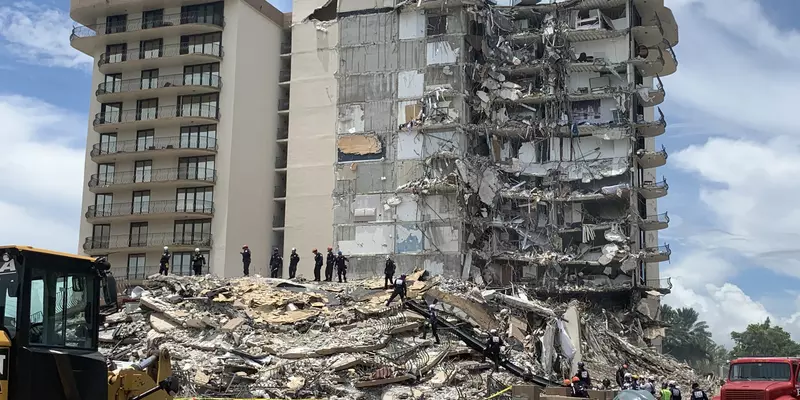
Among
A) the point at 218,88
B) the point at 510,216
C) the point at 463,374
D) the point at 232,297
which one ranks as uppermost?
the point at 218,88

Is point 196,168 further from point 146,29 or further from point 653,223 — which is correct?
point 653,223

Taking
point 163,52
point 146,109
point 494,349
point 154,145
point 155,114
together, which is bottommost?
point 494,349

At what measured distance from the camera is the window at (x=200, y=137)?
5400 centimetres

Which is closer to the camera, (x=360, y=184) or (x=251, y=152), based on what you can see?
(x=360, y=184)

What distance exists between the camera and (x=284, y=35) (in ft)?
195

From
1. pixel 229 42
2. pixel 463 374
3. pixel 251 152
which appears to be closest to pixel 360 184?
pixel 251 152

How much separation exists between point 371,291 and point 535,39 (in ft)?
77.8

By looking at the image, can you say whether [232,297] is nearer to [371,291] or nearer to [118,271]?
[371,291]

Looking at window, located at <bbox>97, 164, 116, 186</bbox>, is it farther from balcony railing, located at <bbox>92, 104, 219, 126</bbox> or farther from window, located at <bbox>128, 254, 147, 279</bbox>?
window, located at <bbox>128, 254, 147, 279</bbox>

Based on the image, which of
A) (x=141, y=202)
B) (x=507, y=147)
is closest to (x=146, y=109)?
(x=141, y=202)

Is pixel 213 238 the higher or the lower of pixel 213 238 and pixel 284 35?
the lower

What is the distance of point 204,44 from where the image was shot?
55.1m

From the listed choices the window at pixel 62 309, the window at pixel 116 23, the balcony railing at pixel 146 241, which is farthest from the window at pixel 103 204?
the window at pixel 62 309

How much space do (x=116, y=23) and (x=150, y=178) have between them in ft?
38.5
